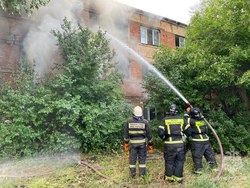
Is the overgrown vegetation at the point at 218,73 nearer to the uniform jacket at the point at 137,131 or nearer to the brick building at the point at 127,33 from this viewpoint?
the brick building at the point at 127,33

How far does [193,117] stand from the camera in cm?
784

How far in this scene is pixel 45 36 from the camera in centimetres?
1142

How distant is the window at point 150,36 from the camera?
17.1 meters

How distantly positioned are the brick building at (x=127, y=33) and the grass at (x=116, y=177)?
196 inches

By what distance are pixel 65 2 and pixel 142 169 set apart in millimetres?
7827

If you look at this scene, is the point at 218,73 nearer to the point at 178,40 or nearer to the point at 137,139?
the point at 137,139

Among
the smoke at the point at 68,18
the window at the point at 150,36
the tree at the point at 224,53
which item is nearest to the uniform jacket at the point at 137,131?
the smoke at the point at 68,18

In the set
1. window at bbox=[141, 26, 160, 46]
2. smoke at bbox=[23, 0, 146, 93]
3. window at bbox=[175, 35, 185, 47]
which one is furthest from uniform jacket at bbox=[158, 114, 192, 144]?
window at bbox=[175, 35, 185, 47]

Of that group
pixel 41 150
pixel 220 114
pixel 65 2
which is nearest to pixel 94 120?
pixel 41 150

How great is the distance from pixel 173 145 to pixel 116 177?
1501 millimetres

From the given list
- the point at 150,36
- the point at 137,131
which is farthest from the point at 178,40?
the point at 137,131

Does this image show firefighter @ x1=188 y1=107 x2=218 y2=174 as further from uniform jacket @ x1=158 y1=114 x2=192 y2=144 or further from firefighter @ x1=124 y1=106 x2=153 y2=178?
firefighter @ x1=124 y1=106 x2=153 y2=178

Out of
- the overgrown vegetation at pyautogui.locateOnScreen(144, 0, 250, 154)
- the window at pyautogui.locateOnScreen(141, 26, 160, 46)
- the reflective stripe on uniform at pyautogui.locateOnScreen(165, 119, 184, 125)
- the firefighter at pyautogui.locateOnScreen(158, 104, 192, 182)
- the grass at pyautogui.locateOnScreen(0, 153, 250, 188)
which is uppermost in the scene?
the window at pyautogui.locateOnScreen(141, 26, 160, 46)

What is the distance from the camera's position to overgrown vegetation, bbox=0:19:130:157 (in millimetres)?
8547
